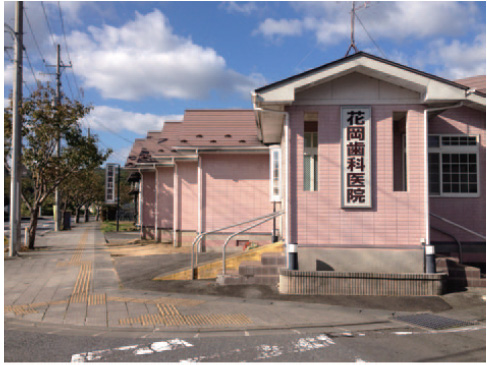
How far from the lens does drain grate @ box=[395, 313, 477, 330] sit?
751cm

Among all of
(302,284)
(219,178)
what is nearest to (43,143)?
(219,178)

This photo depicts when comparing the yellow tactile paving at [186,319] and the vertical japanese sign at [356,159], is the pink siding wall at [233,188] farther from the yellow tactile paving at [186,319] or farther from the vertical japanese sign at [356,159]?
the yellow tactile paving at [186,319]

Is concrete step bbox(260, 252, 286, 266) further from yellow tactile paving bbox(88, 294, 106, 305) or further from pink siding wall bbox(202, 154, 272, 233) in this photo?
pink siding wall bbox(202, 154, 272, 233)

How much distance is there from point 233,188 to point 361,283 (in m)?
8.78

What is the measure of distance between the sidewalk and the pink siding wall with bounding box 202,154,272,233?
6844 mm

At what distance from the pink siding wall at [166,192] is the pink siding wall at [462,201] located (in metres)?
13.5

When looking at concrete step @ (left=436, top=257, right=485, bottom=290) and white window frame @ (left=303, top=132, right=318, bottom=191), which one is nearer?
concrete step @ (left=436, top=257, right=485, bottom=290)

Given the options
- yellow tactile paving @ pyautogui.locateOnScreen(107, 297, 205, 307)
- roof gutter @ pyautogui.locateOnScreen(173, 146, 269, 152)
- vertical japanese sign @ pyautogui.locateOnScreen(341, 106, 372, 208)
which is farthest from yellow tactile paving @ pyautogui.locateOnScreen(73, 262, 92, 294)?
vertical japanese sign @ pyautogui.locateOnScreen(341, 106, 372, 208)

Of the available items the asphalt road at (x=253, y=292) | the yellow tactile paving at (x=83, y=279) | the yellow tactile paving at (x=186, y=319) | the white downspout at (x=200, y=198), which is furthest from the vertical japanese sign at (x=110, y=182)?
the yellow tactile paving at (x=186, y=319)

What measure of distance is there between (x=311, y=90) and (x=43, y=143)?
13536mm

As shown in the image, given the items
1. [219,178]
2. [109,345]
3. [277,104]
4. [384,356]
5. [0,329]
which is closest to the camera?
[384,356]

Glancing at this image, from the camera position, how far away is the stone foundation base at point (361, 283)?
9742mm

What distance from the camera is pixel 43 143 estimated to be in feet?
63.1

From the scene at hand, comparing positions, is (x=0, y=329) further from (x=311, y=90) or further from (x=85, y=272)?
(x=311, y=90)
